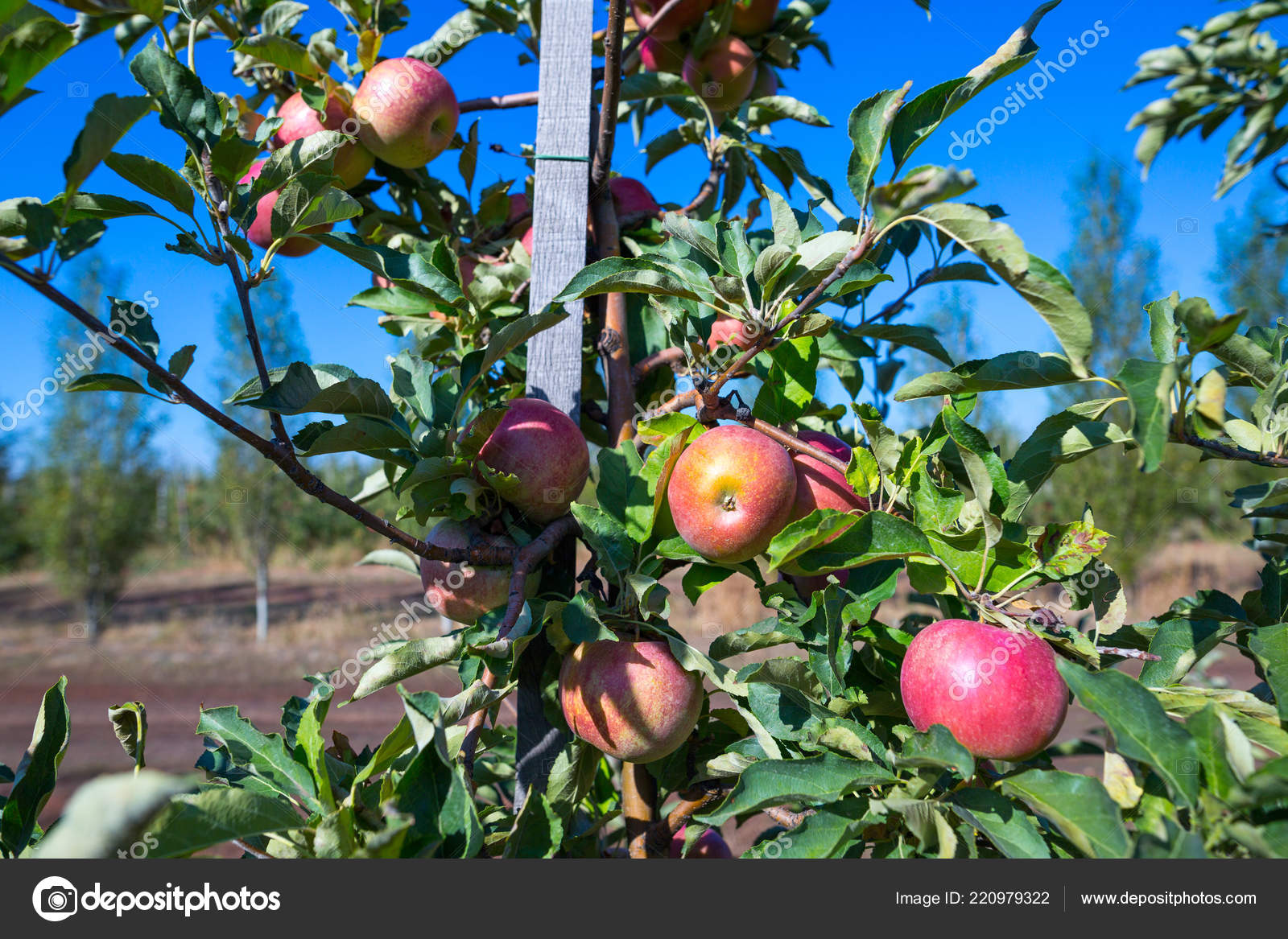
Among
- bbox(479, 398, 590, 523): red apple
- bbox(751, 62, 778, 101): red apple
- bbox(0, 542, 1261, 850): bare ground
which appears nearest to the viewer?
bbox(479, 398, 590, 523): red apple

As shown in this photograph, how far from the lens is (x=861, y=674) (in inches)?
30.6

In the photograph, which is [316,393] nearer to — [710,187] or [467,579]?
[467,579]

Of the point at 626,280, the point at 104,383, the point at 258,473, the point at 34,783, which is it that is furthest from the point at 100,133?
the point at 258,473

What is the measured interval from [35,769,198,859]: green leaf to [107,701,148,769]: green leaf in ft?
0.75

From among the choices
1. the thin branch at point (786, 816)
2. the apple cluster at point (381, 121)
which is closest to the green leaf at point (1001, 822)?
the thin branch at point (786, 816)

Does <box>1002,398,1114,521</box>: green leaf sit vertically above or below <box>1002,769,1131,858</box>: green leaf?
above

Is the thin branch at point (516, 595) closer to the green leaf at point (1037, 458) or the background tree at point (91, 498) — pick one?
the green leaf at point (1037, 458)

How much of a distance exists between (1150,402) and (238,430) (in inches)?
25.5

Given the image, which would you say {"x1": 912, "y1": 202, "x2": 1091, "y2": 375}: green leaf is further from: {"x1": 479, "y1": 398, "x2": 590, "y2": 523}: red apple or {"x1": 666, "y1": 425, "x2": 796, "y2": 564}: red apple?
{"x1": 479, "y1": 398, "x2": 590, "y2": 523}: red apple

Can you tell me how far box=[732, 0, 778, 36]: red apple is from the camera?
1131 mm

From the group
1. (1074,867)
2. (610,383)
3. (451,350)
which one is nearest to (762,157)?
(610,383)

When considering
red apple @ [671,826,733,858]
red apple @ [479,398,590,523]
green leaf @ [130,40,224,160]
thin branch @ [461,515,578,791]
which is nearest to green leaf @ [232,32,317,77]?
green leaf @ [130,40,224,160]

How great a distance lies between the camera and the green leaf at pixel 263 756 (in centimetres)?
63

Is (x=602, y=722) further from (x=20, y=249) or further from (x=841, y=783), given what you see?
(x=20, y=249)
